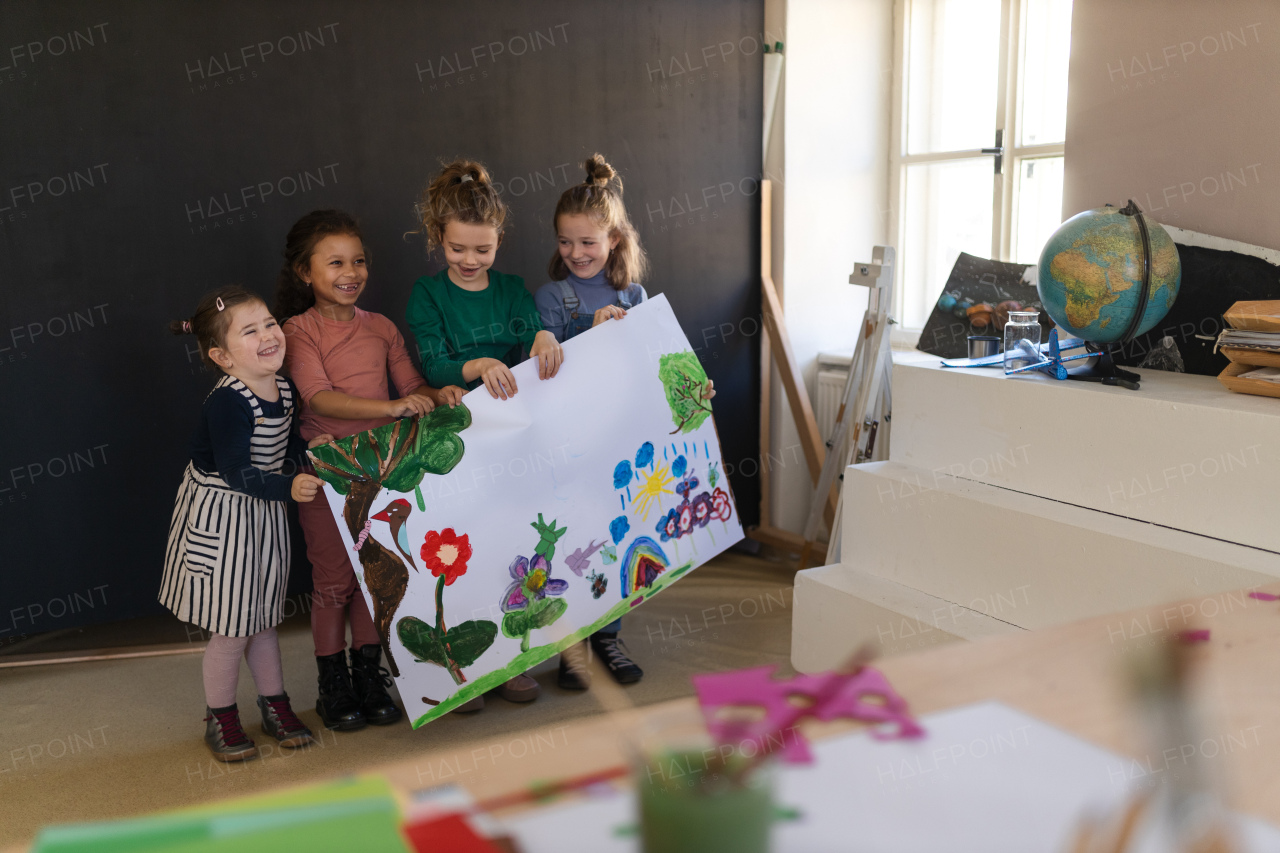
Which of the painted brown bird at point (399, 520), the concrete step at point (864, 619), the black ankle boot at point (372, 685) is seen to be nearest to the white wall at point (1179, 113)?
the concrete step at point (864, 619)

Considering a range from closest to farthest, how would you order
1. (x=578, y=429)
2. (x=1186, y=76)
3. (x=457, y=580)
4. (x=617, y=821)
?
(x=617, y=821)
(x=457, y=580)
(x=578, y=429)
(x=1186, y=76)

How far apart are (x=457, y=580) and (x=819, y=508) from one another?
143 centimetres

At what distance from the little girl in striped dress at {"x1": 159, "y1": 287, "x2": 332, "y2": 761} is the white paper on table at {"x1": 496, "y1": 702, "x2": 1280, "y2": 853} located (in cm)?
139

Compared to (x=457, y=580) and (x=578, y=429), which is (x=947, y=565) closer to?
(x=578, y=429)

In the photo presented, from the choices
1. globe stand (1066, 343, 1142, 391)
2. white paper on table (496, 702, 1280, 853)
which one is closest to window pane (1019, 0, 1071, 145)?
globe stand (1066, 343, 1142, 391)

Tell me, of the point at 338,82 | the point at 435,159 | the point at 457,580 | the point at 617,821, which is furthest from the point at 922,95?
the point at 617,821

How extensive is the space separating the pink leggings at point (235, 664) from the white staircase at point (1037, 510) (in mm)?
1265

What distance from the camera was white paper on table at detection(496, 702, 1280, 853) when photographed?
65 centimetres

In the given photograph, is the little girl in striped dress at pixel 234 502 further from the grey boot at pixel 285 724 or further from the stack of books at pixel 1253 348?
the stack of books at pixel 1253 348

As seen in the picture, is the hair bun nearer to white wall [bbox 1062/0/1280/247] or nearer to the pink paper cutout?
white wall [bbox 1062/0/1280/247]

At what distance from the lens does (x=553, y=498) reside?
2102mm

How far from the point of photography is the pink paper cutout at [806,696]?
2.57ft

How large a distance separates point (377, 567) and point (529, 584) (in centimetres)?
33

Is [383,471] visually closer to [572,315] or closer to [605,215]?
[572,315]
